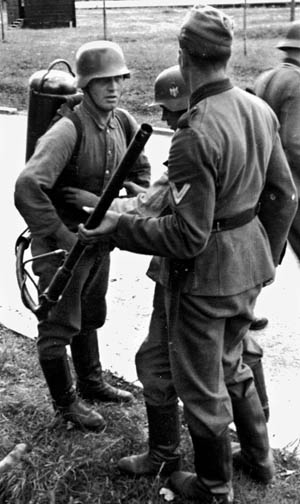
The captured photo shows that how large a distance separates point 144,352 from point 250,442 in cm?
63

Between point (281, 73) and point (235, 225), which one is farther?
point (281, 73)

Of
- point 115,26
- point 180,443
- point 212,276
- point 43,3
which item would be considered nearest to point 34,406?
point 180,443

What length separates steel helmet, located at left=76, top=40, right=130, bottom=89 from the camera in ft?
13.5

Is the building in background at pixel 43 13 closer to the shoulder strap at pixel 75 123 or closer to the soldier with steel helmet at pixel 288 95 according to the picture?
the soldier with steel helmet at pixel 288 95

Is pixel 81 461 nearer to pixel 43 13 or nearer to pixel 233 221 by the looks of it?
pixel 233 221

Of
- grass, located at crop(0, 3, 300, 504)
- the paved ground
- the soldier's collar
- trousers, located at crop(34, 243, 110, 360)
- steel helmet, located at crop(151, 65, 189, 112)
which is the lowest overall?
the paved ground

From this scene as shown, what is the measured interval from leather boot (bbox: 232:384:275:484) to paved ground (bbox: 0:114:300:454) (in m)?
0.37

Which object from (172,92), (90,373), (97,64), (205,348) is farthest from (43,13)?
(205,348)

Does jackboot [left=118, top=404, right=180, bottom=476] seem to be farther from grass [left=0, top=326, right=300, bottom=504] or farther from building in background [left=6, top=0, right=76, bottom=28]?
building in background [left=6, top=0, right=76, bottom=28]

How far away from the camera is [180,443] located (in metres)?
4.23

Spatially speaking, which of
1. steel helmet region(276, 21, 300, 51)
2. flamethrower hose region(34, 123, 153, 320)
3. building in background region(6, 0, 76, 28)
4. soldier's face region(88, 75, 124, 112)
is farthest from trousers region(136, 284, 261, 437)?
building in background region(6, 0, 76, 28)

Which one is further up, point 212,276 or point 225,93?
point 225,93

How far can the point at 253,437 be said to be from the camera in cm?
391

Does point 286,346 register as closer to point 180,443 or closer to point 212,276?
point 180,443
